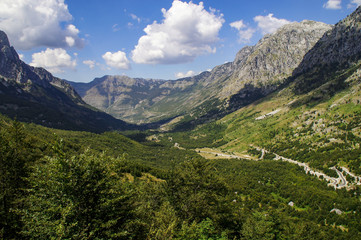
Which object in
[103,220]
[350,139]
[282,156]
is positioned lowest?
[282,156]

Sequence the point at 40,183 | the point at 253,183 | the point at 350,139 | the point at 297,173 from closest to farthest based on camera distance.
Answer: the point at 40,183 → the point at 253,183 → the point at 297,173 → the point at 350,139

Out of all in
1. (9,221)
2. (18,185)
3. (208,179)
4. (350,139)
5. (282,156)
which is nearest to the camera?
(9,221)

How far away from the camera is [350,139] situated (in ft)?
472

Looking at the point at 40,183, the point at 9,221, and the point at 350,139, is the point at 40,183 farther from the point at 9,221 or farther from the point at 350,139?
the point at 350,139

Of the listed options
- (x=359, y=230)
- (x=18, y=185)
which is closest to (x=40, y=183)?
(x=18, y=185)

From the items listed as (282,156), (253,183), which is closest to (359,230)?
(253,183)

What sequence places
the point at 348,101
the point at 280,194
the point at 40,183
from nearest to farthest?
the point at 40,183 < the point at 280,194 < the point at 348,101

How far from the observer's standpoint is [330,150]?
14488 centimetres

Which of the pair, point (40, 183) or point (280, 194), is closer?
point (40, 183)

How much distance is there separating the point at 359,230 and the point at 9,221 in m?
92.4

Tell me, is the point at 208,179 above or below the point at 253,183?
above

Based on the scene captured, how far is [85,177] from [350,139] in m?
187

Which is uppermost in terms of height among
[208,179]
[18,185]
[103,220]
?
[18,185]

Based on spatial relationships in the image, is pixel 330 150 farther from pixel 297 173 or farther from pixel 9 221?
pixel 9 221
